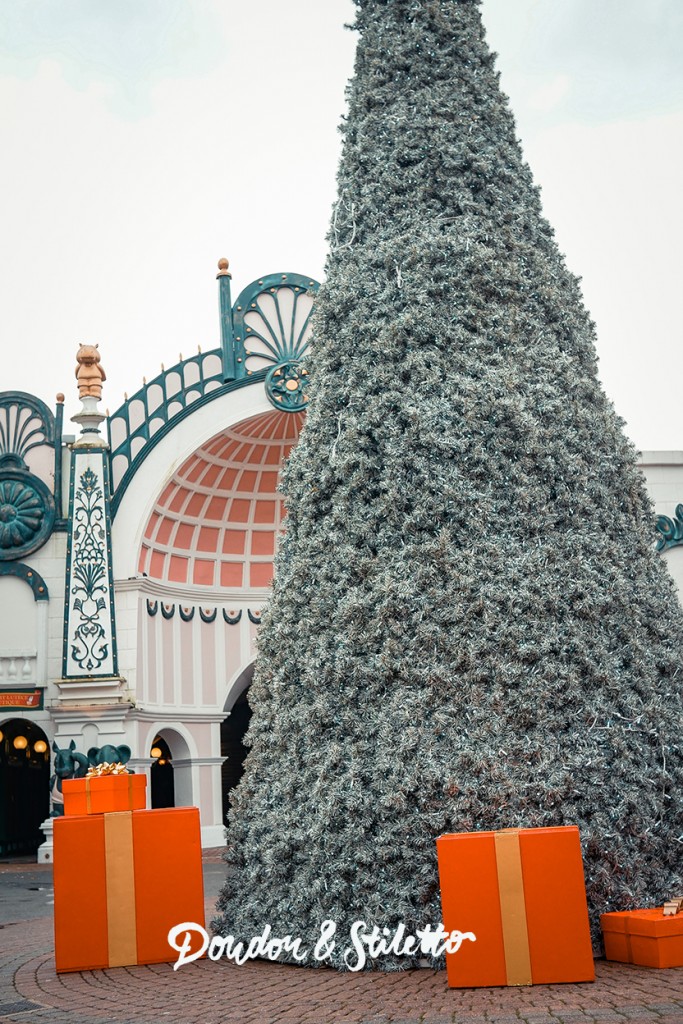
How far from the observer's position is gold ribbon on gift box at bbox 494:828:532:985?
465 centimetres

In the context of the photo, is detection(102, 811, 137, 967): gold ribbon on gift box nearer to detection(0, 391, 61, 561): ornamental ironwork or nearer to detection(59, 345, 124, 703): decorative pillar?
detection(59, 345, 124, 703): decorative pillar

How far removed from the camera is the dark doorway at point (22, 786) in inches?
685

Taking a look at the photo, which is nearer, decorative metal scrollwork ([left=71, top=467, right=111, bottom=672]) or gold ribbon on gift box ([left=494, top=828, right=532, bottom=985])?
gold ribbon on gift box ([left=494, top=828, right=532, bottom=985])

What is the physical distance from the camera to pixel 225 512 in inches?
730

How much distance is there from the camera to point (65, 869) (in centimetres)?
580

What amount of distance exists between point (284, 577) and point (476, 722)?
1.48m

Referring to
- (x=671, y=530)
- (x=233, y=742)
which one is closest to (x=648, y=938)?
(x=671, y=530)

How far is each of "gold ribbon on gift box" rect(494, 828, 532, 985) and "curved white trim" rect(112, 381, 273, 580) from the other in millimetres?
12876

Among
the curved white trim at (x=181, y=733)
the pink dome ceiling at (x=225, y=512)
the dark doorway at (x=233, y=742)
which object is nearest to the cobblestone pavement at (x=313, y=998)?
the curved white trim at (x=181, y=733)

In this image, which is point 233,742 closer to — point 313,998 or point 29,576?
point 29,576

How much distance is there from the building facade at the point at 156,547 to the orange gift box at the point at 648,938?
10966 millimetres

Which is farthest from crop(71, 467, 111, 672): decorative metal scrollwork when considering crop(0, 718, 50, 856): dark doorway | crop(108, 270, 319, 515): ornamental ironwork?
crop(0, 718, 50, 856): dark doorway

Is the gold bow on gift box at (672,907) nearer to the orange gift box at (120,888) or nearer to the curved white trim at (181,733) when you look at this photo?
the orange gift box at (120,888)

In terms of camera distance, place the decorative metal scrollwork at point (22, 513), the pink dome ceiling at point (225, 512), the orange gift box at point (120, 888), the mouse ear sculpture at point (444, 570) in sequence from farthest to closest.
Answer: the pink dome ceiling at point (225, 512) → the decorative metal scrollwork at point (22, 513) → the orange gift box at point (120, 888) → the mouse ear sculpture at point (444, 570)
